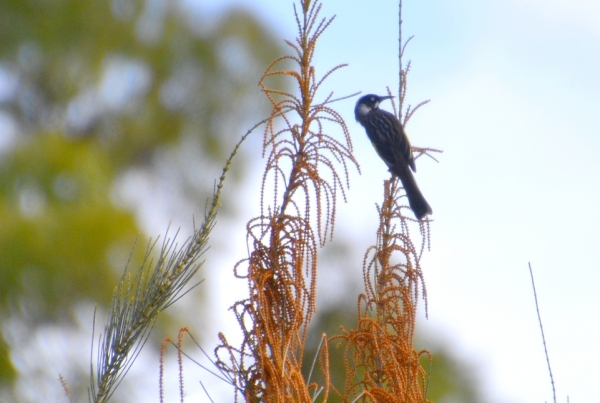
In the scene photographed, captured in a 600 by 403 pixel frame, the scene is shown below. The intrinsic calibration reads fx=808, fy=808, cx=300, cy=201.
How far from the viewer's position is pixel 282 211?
2555mm

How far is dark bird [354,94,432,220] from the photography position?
6.05 metres

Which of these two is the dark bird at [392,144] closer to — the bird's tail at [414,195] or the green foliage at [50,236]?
the bird's tail at [414,195]

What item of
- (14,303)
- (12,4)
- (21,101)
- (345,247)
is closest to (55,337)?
(14,303)

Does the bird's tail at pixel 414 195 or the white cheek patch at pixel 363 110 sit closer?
the bird's tail at pixel 414 195

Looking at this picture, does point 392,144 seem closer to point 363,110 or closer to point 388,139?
point 388,139

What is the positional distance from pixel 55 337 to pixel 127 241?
1.71 m

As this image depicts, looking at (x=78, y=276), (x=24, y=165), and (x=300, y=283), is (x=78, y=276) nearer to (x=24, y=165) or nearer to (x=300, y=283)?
(x=24, y=165)

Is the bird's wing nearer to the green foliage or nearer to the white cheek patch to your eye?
the white cheek patch

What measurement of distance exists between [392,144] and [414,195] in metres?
0.62

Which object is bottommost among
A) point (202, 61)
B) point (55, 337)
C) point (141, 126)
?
point (55, 337)

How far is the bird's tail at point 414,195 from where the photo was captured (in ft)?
19.6

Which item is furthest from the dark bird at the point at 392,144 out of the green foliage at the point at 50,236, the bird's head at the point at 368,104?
the green foliage at the point at 50,236

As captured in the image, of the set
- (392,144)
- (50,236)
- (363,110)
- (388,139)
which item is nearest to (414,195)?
(392,144)

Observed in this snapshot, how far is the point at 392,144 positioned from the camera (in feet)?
21.1
